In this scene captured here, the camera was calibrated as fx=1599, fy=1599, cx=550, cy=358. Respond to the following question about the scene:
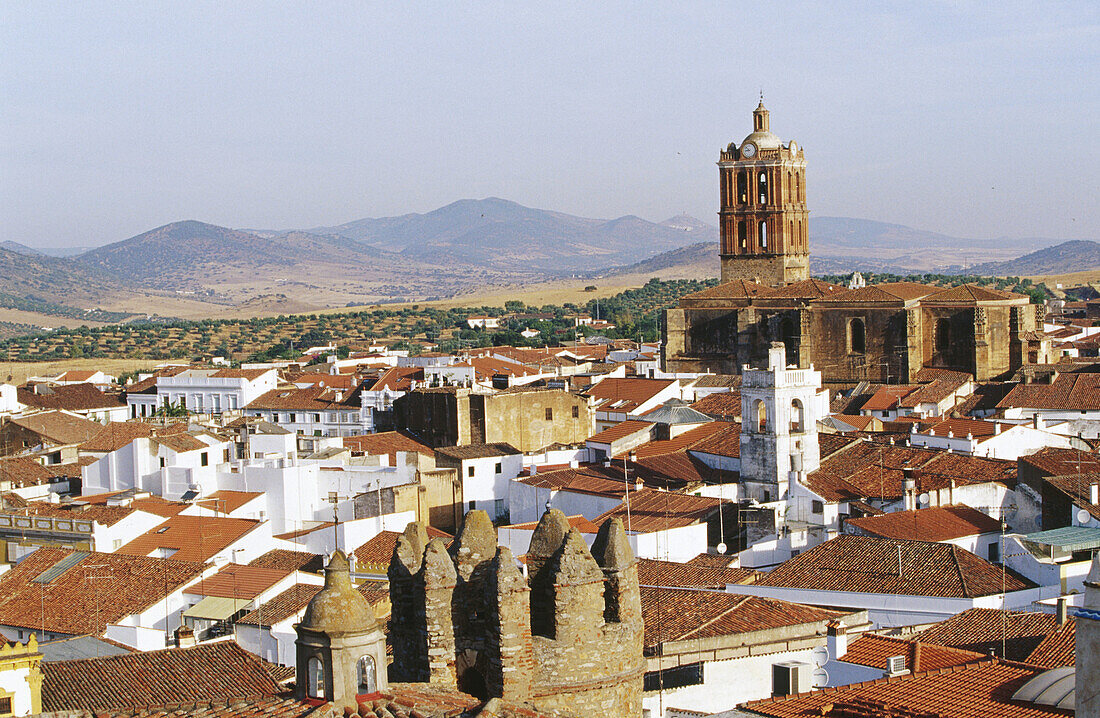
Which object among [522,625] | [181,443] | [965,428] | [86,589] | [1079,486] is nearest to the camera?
[522,625]

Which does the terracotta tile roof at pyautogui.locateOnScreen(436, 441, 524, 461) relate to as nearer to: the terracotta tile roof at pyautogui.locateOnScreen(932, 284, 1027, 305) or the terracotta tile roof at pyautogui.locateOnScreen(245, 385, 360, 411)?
the terracotta tile roof at pyautogui.locateOnScreen(245, 385, 360, 411)

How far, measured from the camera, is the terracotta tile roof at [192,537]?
30.8m

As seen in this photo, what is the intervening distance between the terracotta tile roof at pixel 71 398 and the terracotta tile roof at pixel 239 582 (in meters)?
40.2

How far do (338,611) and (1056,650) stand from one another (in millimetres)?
9966

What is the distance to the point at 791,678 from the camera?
57.9ft

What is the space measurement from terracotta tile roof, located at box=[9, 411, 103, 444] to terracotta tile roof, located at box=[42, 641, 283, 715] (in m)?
34.6

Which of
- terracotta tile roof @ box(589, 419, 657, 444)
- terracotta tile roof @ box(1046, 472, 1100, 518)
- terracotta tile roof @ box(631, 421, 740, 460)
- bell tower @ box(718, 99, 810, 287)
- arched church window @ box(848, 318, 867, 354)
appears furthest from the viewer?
bell tower @ box(718, 99, 810, 287)

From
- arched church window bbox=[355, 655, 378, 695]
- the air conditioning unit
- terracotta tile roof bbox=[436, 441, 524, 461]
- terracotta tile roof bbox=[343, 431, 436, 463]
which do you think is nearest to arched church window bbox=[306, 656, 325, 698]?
arched church window bbox=[355, 655, 378, 695]

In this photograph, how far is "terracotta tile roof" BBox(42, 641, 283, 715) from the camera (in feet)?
60.4

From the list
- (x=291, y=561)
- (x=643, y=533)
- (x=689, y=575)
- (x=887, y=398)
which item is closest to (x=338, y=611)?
(x=689, y=575)

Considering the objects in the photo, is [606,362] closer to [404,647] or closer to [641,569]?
[641,569]

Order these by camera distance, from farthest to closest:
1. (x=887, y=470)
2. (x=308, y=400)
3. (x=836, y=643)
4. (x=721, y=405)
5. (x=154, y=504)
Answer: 1. (x=308, y=400)
2. (x=721, y=405)
3. (x=154, y=504)
4. (x=887, y=470)
5. (x=836, y=643)

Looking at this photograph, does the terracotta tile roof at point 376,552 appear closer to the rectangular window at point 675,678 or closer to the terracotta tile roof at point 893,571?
the terracotta tile roof at point 893,571

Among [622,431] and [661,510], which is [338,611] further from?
[622,431]
